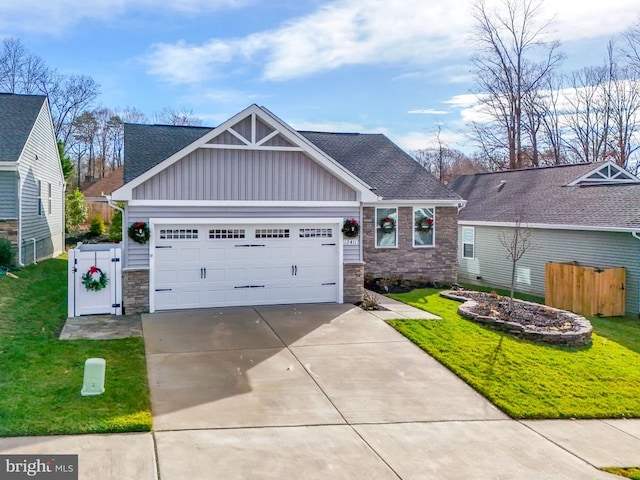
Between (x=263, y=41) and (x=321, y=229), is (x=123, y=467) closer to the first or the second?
(x=321, y=229)

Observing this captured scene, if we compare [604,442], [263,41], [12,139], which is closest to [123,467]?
[604,442]

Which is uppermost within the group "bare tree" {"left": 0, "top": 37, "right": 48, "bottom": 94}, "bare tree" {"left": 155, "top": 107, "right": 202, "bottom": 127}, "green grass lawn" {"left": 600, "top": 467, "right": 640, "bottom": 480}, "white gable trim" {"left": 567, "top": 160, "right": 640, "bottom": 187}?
"bare tree" {"left": 0, "top": 37, "right": 48, "bottom": 94}

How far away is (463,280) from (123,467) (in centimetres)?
1875

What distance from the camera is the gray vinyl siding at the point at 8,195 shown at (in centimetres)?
1678

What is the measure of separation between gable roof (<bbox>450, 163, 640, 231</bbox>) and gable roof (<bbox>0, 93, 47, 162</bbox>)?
1634 cm

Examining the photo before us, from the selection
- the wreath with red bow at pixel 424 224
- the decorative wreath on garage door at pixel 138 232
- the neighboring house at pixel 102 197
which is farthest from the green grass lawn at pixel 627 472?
the neighboring house at pixel 102 197

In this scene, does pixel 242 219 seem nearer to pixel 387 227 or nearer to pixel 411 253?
pixel 387 227

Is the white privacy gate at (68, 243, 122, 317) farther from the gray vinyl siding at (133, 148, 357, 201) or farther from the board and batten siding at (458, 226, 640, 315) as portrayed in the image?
the board and batten siding at (458, 226, 640, 315)

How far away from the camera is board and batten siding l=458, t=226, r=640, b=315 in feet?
50.8

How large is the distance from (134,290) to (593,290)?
12.2 meters

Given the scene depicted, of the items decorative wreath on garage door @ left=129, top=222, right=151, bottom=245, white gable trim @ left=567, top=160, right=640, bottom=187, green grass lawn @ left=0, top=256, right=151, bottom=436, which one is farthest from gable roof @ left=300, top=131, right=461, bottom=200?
green grass lawn @ left=0, top=256, right=151, bottom=436

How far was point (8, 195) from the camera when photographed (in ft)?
55.3

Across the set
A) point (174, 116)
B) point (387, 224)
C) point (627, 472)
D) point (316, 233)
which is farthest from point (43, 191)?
point (174, 116)

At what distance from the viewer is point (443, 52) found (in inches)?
823
